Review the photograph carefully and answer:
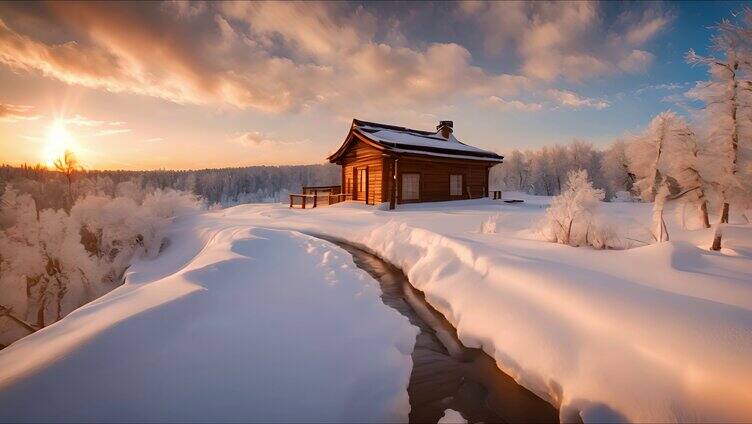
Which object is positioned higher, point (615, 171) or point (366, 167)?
point (615, 171)

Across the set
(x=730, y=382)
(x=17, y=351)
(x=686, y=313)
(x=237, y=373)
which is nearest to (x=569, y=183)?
(x=686, y=313)

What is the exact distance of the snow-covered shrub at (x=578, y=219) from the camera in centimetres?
714

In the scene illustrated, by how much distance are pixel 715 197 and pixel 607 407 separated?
7529 millimetres

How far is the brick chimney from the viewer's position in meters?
22.8

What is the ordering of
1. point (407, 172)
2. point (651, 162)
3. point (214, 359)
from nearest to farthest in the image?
point (214, 359) → point (651, 162) → point (407, 172)

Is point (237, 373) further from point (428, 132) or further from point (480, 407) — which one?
point (428, 132)

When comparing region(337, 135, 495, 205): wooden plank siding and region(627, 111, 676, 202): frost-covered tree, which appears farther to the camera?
region(337, 135, 495, 205): wooden plank siding

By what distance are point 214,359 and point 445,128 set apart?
2240cm

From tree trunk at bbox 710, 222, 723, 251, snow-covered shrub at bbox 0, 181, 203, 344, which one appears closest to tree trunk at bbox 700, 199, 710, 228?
tree trunk at bbox 710, 222, 723, 251

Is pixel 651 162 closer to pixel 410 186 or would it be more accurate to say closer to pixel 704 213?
pixel 704 213

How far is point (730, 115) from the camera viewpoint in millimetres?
6746

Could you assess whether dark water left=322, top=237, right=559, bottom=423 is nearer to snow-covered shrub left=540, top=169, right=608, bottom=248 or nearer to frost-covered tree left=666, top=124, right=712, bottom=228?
snow-covered shrub left=540, top=169, right=608, bottom=248

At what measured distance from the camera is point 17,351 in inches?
120

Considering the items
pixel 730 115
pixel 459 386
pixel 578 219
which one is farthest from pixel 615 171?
pixel 459 386
